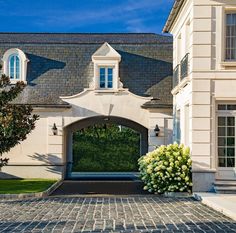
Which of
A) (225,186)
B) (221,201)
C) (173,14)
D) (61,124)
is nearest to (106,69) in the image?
(61,124)

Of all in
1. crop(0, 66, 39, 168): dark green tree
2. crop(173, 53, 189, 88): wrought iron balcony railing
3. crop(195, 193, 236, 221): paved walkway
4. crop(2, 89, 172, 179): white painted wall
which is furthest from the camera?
crop(2, 89, 172, 179): white painted wall

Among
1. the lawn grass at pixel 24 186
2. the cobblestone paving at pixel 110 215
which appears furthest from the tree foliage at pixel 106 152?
the cobblestone paving at pixel 110 215

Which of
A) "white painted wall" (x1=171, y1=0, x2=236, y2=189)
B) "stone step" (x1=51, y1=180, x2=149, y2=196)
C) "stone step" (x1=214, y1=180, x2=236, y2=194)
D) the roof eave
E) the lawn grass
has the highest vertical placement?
the roof eave

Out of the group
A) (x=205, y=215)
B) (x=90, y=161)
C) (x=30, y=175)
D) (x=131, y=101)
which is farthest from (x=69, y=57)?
(x=205, y=215)

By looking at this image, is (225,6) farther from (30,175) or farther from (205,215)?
(30,175)

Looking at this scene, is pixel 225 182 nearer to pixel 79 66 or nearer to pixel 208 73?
pixel 208 73

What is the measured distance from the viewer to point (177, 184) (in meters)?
15.6

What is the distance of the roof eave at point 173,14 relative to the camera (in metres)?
17.4

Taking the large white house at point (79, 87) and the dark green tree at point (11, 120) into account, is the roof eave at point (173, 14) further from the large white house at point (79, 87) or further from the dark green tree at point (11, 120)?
the dark green tree at point (11, 120)

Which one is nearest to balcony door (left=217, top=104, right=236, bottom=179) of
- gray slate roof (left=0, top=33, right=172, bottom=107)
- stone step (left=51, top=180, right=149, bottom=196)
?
stone step (left=51, top=180, right=149, bottom=196)

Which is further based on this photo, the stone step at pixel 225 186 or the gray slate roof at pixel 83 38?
the gray slate roof at pixel 83 38

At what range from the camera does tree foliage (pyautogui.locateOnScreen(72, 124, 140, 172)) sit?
27.3 m

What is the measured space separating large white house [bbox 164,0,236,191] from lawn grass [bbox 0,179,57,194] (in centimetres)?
540

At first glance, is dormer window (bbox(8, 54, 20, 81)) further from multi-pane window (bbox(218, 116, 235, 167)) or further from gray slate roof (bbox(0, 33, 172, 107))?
multi-pane window (bbox(218, 116, 235, 167))
